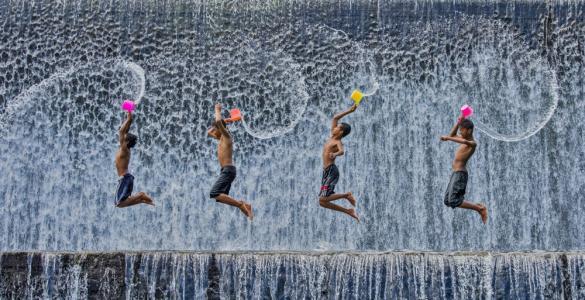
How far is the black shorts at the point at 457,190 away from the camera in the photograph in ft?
37.2

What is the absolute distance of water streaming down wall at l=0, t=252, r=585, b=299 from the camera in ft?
31.6

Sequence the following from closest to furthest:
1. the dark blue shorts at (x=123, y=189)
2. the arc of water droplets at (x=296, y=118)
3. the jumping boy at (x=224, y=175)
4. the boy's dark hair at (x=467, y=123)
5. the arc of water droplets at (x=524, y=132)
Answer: the boy's dark hair at (x=467, y=123), the jumping boy at (x=224, y=175), the dark blue shorts at (x=123, y=189), the arc of water droplets at (x=524, y=132), the arc of water droplets at (x=296, y=118)

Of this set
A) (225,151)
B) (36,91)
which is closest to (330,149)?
(225,151)

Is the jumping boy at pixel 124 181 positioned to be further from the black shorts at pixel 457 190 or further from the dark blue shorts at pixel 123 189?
the black shorts at pixel 457 190

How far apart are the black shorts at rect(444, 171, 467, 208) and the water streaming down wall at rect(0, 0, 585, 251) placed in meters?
3.13

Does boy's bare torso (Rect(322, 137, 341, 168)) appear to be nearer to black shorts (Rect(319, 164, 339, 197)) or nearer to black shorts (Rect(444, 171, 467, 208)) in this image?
black shorts (Rect(319, 164, 339, 197))

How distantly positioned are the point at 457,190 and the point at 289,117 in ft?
14.4

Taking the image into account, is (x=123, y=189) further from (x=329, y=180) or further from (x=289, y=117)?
(x=289, y=117)

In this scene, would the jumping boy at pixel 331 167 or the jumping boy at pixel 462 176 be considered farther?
the jumping boy at pixel 331 167

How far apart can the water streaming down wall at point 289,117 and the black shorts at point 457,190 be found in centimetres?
313

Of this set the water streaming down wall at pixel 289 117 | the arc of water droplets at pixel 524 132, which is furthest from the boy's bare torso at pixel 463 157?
the arc of water droplets at pixel 524 132

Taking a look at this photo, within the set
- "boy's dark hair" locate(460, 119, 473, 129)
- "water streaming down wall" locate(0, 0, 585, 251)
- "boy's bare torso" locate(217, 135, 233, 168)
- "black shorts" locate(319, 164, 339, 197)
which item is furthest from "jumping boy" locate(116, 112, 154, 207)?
"boy's dark hair" locate(460, 119, 473, 129)

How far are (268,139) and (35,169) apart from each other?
3541 mm

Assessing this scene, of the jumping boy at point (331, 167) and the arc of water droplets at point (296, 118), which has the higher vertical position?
the arc of water droplets at point (296, 118)
